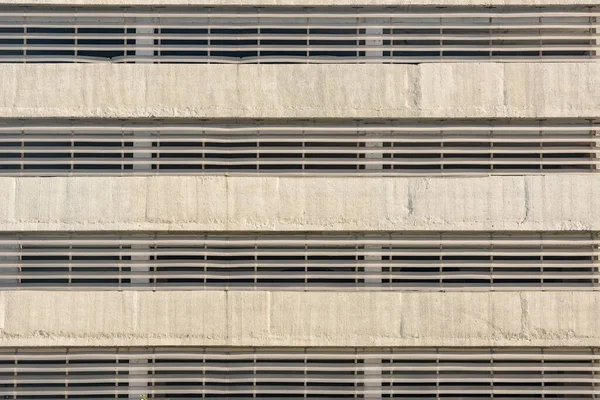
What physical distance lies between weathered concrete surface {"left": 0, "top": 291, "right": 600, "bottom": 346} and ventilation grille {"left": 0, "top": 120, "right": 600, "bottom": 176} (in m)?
2.36

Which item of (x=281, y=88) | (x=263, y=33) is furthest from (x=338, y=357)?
(x=263, y=33)

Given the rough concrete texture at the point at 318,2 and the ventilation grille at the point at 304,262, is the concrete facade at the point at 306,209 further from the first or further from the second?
the rough concrete texture at the point at 318,2

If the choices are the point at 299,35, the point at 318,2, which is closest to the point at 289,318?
the point at 299,35

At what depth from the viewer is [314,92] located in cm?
1008

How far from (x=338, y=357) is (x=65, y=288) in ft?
17.3

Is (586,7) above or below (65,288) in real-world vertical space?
above

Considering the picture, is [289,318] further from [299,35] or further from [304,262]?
[299,35]

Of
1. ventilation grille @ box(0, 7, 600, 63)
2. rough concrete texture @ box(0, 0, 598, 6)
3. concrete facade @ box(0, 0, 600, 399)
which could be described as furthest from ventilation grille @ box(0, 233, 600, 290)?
rough concrete texture @ box(0, 0, 598, 6)

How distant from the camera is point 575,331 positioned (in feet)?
32.5

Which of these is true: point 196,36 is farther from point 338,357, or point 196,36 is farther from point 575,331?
point 575,331

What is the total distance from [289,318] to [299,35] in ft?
17.7

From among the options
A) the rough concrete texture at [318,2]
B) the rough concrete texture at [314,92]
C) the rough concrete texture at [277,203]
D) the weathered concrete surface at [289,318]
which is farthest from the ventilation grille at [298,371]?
the rough concrete texture at [318,2]

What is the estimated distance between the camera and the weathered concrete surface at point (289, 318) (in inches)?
391

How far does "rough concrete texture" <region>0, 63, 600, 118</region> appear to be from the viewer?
33.0 feet
